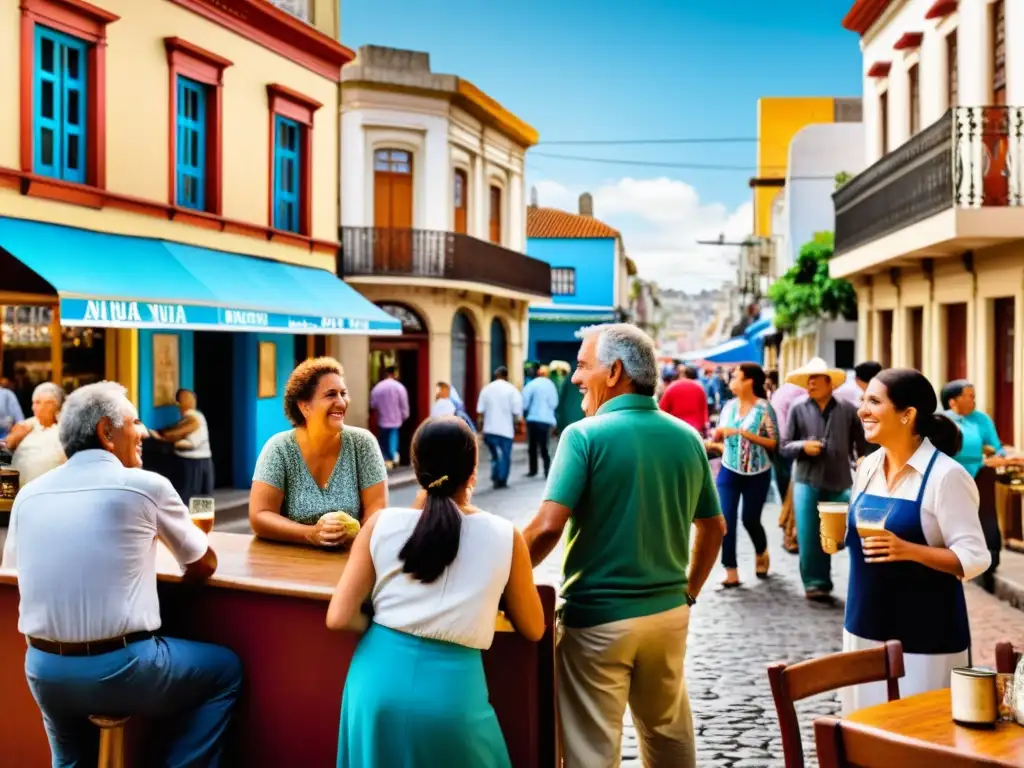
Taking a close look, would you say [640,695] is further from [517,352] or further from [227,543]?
[517,352]

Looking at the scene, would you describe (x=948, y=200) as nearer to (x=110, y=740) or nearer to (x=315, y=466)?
(x=315, y=466)

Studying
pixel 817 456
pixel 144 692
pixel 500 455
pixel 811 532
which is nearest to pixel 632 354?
pixel 144 692

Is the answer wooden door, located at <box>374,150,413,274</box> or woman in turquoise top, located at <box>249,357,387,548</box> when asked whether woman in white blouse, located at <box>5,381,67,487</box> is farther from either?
wooden door, located at <box>374,150,413,274</box>

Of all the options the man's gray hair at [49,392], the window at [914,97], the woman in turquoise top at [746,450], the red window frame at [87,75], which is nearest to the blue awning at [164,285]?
the red window frame at [87,75]

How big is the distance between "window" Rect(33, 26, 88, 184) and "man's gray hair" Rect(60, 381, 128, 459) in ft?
36.0

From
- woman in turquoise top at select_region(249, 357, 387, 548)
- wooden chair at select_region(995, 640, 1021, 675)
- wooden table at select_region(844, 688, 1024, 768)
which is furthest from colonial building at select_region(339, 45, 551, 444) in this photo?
wooden table at select_region(844, 688, 1024, 768)

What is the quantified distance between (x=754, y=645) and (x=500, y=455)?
37.2 ft

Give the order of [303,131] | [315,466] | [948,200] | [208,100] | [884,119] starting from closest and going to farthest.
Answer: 1. [315,466]
2. [948,200]
3. [208,100]
4. [303,131]
5. [884,119]

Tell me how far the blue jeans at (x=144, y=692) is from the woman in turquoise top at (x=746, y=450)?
629 centimetres

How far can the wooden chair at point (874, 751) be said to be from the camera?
10.3 ft

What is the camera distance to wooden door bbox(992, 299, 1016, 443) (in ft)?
51.0

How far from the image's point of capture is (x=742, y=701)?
281 inches

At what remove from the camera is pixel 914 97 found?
1975 cm

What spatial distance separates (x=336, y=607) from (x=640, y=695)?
3.83 ft
